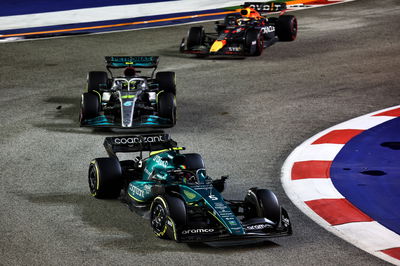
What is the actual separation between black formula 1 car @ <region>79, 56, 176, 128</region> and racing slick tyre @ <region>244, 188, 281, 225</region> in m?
4.11

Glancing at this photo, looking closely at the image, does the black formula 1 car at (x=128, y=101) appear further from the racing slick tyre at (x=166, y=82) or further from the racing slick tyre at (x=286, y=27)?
the racing slick tyre at (x=286, y=27)

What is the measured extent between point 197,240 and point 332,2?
685 inches

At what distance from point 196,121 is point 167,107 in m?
0.62

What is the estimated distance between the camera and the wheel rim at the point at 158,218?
25.0ft

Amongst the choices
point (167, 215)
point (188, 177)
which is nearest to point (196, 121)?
point (188, 177)

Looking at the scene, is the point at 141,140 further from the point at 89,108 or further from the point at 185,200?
the point at 89,108

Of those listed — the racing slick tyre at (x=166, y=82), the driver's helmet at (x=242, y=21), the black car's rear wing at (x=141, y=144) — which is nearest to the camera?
the black car's rear wing at (x=141, y=144)

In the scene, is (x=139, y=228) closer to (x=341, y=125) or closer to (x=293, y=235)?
(x=293, y=235)

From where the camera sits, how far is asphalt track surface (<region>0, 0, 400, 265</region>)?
7.50m

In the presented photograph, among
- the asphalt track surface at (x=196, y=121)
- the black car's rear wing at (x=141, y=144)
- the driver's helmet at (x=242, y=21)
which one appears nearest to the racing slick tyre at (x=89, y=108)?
the asphalt track surface at (x=196, y=121)

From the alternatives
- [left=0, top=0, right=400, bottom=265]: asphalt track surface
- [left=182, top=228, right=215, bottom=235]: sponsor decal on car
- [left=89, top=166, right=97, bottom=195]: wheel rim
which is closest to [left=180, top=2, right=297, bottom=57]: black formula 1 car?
[left=0, top=0, right=400, bottom=265]: asphalt track surface

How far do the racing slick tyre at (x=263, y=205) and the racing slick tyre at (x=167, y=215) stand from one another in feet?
2.33

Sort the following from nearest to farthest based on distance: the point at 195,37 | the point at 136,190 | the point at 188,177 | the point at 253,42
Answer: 1. the point at 188,177
2. the point at 136,190
3. the point at 253,42
4. the point at 195,37

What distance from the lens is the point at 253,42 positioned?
664 inches
